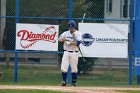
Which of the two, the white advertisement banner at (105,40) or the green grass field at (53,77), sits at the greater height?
the white advertisement banner at (105,40)

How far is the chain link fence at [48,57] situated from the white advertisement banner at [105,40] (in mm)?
920

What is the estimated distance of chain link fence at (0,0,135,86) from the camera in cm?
2145

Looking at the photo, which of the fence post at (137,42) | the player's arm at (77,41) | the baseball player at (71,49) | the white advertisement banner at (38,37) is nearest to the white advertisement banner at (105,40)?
the fence post at (137,42)

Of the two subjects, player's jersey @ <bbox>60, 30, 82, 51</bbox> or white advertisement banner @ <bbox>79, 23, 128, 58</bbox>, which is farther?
white advertisement banner @ <bbox>79, 23, 128, 58</bbox>

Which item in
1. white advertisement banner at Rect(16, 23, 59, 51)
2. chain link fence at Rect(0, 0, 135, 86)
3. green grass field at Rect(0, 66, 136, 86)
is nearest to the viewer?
white advertisement banner at Rect(16, 23, 59, 51)

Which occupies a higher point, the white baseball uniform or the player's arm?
the player's arm

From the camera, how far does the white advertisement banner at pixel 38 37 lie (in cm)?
1983

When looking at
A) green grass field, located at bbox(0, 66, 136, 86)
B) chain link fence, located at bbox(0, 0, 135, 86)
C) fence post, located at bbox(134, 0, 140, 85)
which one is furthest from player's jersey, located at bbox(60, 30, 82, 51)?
fence post, located at bbox(134, 0, 140, 85)

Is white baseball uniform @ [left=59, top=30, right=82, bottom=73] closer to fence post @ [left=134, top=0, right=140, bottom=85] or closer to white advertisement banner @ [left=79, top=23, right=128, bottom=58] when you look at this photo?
white advertisement banner @ [left=79, top=23, right=128, bottom=58]

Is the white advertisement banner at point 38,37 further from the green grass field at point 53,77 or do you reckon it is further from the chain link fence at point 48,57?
the green grass field at point 53,77

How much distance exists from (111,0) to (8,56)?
410 inches

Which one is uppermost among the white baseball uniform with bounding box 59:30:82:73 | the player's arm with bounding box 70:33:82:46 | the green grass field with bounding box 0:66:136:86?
the player's arm with bounding box 70:33:82:46

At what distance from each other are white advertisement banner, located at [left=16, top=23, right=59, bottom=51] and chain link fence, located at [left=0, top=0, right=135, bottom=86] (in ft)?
2.96

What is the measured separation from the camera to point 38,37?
19.9 meters
